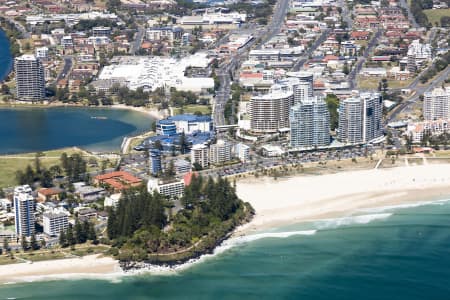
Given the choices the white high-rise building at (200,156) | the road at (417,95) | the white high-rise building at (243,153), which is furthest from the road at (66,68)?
the white high-rise building at (200,156)

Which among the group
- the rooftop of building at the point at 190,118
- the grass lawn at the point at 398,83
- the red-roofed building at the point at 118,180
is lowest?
the red-roofed building at the point at 118,180

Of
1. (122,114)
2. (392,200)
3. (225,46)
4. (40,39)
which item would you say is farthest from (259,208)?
(40,39)

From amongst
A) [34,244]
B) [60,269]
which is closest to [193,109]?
[34,244]

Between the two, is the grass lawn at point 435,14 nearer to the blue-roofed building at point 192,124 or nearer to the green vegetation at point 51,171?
the blue-roofed building at point 192,124

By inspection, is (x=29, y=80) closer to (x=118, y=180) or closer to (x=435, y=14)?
(x=118, y=180)

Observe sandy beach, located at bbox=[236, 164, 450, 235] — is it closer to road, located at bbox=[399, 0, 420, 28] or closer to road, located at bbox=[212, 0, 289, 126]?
road, located at bbox=[212, 0, 289, 126]

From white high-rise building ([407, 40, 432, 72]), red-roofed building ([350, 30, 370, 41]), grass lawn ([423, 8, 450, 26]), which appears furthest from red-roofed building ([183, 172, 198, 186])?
grass lawn ([423, 8, 450, 26])
